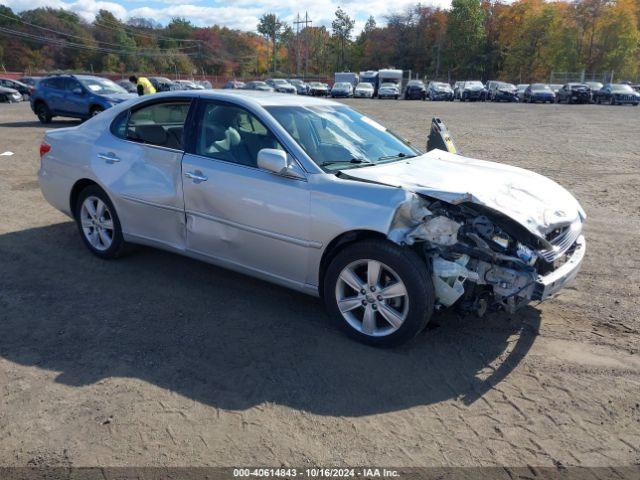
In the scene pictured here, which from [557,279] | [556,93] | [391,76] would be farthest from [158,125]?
[391,76]

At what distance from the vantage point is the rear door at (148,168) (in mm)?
4562

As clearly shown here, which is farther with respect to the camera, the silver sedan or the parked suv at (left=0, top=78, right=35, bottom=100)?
the parked suv at (left=0, top=78, right=35, bottom=100)

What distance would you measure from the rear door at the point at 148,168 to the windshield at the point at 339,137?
3.28ft

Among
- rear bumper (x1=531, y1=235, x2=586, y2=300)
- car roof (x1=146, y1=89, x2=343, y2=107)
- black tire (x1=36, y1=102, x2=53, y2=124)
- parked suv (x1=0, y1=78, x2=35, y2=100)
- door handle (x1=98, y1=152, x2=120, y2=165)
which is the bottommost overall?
parked suv (x1=0, y1=78, x2=35, y2=100)

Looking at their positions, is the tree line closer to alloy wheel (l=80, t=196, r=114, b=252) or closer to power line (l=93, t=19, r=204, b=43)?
power line (l=93, t=19, r=204, b=43)

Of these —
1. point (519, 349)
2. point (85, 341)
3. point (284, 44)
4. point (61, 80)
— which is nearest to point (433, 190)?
point (519, 349)

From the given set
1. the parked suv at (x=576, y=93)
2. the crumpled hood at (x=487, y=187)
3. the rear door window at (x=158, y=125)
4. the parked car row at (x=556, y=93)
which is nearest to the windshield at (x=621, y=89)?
the parked car row at (x=556, y=93)

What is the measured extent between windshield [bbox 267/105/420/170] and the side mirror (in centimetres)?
26

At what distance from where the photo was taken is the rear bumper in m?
3.40

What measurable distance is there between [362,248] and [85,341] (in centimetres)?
207

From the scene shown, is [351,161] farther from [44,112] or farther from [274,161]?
[44,112]

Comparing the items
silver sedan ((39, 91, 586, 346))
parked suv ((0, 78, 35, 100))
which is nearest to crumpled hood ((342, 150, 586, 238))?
silver sedan ((39, 91, 586, 346))

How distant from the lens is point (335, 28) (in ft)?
361

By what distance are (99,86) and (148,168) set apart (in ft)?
45.5
